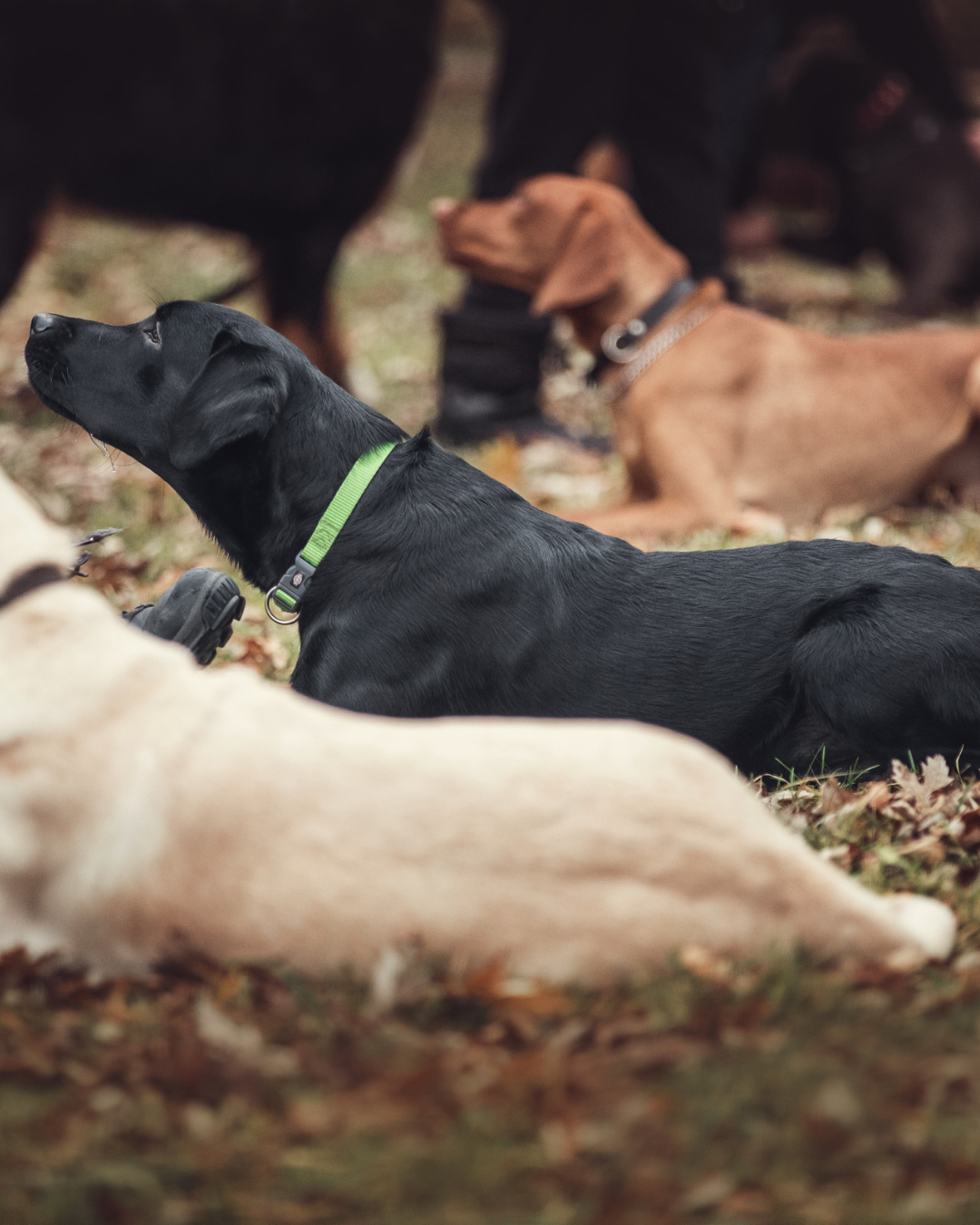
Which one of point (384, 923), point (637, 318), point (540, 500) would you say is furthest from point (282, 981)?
point (637, 318)

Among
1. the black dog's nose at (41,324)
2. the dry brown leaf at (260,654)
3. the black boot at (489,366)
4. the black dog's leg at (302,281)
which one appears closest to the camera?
the black dog's nose at (41,324)

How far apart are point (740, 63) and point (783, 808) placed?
6.31m

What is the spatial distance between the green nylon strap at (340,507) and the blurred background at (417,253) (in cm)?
79

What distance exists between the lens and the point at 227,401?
8.26ft

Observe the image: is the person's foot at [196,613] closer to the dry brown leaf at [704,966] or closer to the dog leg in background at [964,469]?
the dry brown leaf at [704,966]

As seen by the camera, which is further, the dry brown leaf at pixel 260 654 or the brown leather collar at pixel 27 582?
the dry brown leaf at pixel 260 654

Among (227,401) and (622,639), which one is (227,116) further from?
Result: (622,639)

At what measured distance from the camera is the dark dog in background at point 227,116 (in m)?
4.65

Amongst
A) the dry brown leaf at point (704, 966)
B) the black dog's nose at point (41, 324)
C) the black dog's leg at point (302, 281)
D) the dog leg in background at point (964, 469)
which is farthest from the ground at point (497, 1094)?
the black dog's leg at point (302, 281)

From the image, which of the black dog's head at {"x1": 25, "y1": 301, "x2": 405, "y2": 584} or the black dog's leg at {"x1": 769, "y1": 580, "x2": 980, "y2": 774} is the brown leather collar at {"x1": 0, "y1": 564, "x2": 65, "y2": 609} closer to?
the black dog's head at {"x1": 25, "y1": 301, "x2": 405, "y2": 584}

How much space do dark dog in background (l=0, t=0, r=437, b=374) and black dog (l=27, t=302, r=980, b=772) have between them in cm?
241

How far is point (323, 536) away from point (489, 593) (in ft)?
1.16

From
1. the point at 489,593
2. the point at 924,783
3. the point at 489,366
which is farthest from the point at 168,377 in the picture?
the point at 489,366

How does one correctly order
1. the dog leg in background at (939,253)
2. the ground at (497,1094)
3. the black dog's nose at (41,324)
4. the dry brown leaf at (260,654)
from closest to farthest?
the ground at (497,1094) < the black dog's nose at (41,324) < the dry brown leaf at (260,654) < the dog leg in background at (939,253)
